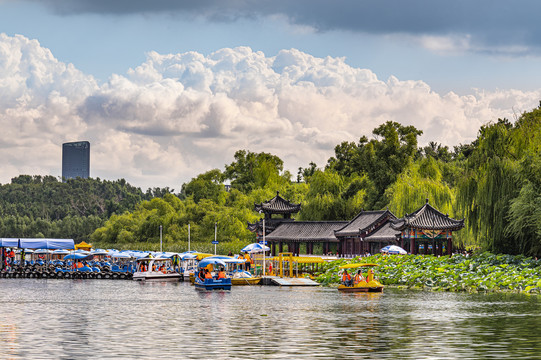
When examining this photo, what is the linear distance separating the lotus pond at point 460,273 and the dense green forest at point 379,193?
5.76 feet

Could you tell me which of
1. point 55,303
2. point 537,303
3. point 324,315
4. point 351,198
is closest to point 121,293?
point 55,303

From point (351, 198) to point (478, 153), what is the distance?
134 ft

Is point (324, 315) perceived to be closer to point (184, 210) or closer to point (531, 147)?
point (531, 147)

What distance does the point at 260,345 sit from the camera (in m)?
24.7

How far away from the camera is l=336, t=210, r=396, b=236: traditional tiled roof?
76.7 m

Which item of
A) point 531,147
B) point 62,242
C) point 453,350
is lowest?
point 453,350

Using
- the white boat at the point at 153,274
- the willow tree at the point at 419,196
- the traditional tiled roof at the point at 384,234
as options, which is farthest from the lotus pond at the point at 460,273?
the willow tree at the point at 419,196

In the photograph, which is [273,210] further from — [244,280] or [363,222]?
[244,280]

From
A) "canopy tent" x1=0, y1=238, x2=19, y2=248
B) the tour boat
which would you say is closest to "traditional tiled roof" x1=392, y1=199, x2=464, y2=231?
the tour boat

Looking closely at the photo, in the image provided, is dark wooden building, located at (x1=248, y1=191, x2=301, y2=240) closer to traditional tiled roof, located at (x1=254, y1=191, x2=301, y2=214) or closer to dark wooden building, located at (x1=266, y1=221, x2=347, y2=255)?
traditional tiled roof, located at (x1=254, y1=191, x2=301, y2=214)

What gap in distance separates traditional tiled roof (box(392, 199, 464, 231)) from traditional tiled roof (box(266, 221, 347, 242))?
14.3m

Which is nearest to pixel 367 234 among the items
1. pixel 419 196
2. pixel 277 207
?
pixel 419 196

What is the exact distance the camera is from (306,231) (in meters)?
86.2

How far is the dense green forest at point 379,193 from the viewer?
181 feet
